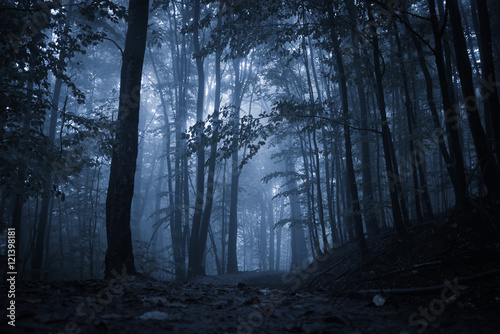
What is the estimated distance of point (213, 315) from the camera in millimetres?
2736

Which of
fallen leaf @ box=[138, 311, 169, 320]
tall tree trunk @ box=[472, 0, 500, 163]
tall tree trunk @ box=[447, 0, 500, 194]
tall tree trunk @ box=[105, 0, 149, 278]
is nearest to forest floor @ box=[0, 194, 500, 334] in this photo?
fallen leaf @ box=[138, 311, 169, 320]

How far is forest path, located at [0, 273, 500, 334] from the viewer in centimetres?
208

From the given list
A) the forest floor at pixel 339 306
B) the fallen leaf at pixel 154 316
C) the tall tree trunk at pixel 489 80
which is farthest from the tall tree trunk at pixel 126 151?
the tall tree trunk at pixel 489 80

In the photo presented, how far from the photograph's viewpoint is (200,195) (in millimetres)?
12266

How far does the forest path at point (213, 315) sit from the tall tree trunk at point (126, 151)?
180 cm

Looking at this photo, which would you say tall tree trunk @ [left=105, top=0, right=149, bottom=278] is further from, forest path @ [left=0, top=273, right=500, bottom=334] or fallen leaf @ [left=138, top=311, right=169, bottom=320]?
fallen leaf @ [left=138, top=311, right=169, bottom=320]

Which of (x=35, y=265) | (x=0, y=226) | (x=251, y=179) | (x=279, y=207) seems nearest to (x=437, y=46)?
(x=0, y=226)

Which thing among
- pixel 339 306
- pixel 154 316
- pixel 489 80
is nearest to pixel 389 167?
pixel 489 80

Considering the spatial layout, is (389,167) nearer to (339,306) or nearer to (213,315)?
(339,306)

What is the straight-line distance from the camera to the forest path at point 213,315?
2080 millimetres

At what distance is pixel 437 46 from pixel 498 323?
12.6 feet

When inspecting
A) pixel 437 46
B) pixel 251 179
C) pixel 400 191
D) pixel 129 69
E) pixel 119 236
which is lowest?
pixel 119 236

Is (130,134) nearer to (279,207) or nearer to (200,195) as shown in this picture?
(200,195)

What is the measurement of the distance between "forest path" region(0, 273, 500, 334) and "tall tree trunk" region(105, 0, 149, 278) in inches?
71.0
